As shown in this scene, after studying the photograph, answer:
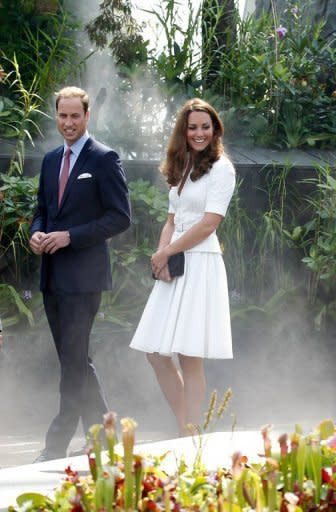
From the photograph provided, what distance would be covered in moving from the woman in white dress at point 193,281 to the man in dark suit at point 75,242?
26 centimetres

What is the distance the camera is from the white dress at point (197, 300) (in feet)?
16.4

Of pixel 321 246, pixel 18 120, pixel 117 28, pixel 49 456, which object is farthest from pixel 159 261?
pixel 117 28

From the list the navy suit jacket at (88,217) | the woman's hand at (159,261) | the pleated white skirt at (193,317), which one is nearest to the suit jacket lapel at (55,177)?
the navy suit jacket at (88,217)

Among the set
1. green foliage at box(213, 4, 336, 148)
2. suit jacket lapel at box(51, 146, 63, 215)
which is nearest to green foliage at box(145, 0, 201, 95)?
green foliage at box(213, 4, 336, 148)

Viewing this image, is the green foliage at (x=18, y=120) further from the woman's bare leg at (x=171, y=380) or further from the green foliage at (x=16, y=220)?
→ the woman's bare leg at (x=171, y=380)

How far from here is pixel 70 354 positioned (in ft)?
16.8

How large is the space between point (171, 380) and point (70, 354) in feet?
1.57

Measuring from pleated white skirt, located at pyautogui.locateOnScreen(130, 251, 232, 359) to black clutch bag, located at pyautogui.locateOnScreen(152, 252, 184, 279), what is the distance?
0.03m

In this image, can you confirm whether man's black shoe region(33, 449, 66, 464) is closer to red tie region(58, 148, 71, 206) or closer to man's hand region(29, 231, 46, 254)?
man's hand region(29, 231, 46, 254)

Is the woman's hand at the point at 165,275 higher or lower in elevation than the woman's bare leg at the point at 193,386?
higher

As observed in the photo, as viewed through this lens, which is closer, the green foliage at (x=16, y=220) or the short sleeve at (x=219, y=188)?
the short sleeve at (x=219, y=188)

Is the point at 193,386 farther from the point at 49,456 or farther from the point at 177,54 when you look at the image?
the point at 177,54

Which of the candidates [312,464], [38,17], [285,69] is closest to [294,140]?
[285,69]

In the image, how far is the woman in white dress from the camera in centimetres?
500
